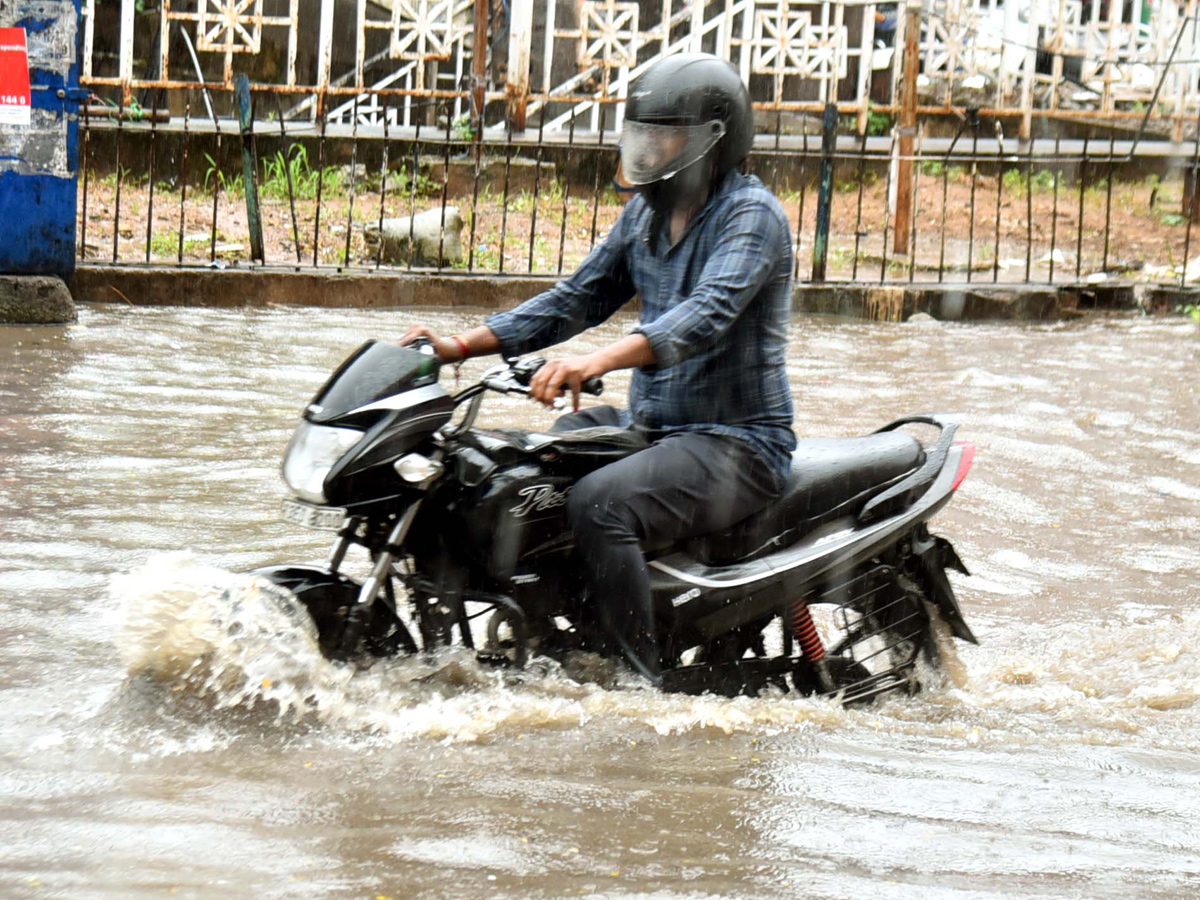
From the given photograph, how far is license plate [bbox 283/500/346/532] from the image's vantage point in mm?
3371

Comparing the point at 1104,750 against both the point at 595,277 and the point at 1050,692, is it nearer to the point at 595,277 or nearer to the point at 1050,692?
the point at 1050,692

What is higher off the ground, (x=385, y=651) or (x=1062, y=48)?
(x=1062, y=48)

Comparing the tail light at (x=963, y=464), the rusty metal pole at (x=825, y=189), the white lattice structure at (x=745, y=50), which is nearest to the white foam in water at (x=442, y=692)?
the tail light at (x=963, y=464)

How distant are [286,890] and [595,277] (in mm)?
1844

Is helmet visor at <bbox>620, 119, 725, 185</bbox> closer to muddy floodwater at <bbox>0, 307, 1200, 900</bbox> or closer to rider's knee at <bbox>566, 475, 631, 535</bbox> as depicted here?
rider's knee at <bbox>566, 475, 631, 535</bbox>

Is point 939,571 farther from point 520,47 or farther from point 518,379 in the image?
point 520,47

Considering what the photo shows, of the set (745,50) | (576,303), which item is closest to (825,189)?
(745,50)

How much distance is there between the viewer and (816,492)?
3914mm

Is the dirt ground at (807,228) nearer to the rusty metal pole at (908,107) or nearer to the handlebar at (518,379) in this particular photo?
the rusty metal pole at (908,107)

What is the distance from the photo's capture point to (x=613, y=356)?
11.3 ft

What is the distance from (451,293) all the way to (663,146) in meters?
8.59

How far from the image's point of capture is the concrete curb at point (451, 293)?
1133 cm

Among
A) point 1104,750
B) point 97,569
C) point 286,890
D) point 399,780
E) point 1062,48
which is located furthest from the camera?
point 1062,48

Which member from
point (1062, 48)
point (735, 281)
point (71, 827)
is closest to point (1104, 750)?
point (735, 281)
